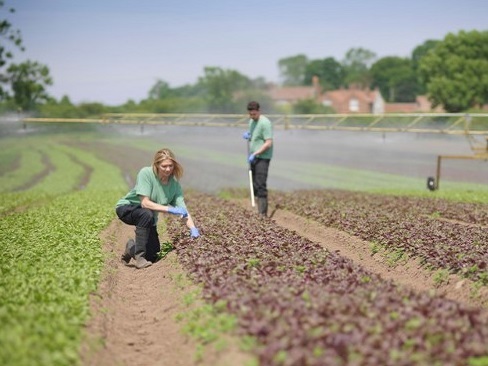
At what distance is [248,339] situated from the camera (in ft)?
18.2

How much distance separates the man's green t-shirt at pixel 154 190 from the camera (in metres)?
9.79

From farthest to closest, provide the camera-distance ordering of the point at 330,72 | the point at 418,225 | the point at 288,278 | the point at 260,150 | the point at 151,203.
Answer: the point at 330,72, the point at 260,150, the point at 418,225, the point at 151,203, the point at 288,278

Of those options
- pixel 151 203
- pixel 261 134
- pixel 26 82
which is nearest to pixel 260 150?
pixel 261 134

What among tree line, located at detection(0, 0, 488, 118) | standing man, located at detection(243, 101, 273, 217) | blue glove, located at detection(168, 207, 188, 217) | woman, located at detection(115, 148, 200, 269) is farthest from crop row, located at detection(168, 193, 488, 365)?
tree line, located at detection(0, 0, 488, 118)

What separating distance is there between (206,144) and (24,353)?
29.6 m

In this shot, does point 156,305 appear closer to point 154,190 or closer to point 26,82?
point 154,190

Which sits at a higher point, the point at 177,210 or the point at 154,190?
the point at 154,190

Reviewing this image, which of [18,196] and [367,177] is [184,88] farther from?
[18,196]

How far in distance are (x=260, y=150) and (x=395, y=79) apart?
114m

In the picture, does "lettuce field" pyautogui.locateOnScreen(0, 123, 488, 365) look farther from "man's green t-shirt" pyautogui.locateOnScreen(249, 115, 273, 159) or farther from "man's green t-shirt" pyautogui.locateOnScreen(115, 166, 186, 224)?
"man's green t-shirt" pyautogui.locateOnScreen(249, 115, 273, 159)

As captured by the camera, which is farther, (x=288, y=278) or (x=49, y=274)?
(x=49, y=274)

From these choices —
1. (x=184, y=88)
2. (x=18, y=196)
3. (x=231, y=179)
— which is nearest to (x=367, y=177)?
(x=231, y=179)

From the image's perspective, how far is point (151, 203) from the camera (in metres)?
9.78

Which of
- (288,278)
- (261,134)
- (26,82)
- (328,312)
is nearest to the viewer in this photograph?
(328,312)
